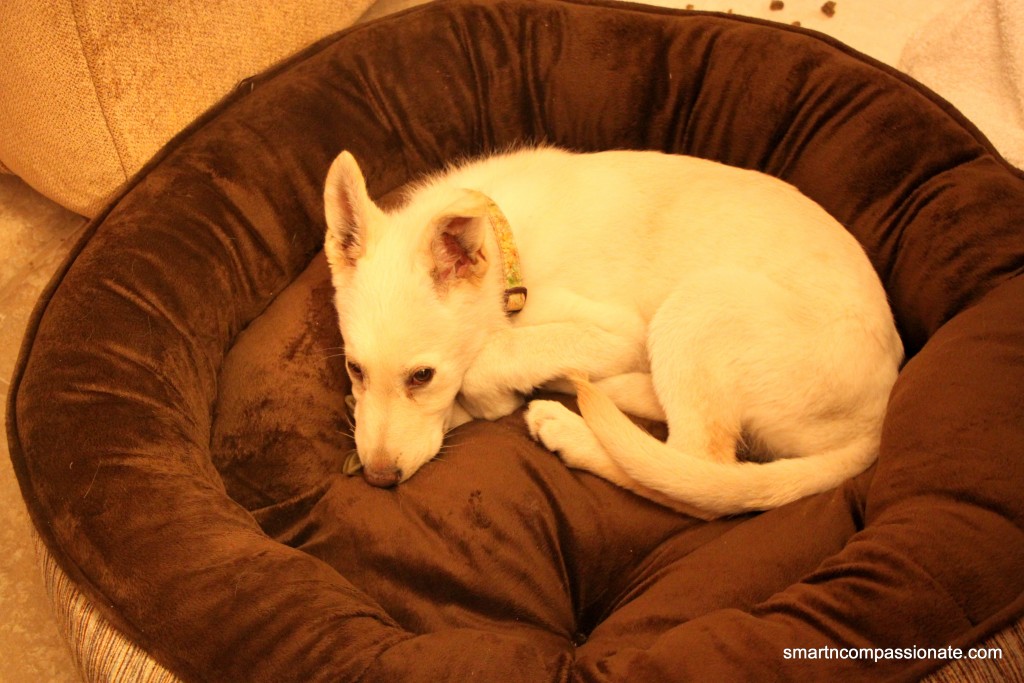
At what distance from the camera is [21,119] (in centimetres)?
281

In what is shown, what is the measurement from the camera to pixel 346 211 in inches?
90.7

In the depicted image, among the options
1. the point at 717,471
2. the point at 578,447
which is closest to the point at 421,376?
the point at 578,447

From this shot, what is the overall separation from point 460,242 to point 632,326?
616 millimetres

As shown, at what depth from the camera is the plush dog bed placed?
1.74m

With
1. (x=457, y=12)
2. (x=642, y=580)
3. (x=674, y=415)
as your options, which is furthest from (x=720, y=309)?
(x=457, y=12)

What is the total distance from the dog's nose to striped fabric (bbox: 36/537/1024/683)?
0.70 meters

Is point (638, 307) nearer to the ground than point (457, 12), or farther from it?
nearer to the ground

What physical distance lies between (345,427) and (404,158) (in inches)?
45.5

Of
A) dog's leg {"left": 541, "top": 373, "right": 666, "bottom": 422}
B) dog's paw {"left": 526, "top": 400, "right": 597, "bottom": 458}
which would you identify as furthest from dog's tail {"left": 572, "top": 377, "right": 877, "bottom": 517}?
dog's leg {"left": 541, "top": 373, "right": 666, "bottom": 422}

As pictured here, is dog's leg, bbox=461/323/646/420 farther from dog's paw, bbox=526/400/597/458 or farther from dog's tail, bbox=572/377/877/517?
dog's tail, bbox=572/377/877/517

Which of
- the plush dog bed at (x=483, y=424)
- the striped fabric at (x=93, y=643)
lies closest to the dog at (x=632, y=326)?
the plush dog bed at (x=483, y=424)

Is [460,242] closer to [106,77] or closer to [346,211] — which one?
[346,211]

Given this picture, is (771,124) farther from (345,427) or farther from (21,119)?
(21,119)

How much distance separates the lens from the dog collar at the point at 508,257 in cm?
237
